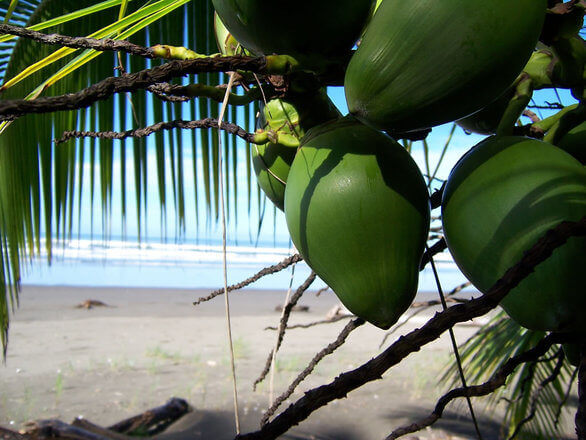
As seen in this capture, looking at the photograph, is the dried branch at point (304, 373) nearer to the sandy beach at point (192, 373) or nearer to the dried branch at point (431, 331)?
the dried branch at point (431, 331)

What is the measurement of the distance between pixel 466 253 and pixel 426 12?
20 cm

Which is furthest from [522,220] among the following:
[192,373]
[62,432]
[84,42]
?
[192,373]

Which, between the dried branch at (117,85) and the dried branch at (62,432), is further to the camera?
the dried branch at (62,432)

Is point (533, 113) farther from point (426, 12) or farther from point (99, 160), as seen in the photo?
point (99, 160)

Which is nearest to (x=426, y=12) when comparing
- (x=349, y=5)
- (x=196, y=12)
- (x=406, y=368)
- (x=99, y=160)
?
(x=349, y=5)

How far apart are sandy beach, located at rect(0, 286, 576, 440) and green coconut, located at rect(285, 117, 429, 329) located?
8.03 feet

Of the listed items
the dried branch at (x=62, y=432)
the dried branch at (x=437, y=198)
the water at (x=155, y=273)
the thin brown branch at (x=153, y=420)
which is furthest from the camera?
the water at (x=155, y=273)

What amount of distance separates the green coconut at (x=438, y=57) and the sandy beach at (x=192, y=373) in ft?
8.29

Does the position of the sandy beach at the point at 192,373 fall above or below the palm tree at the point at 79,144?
below

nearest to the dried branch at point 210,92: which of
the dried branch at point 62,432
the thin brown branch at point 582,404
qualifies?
the thin brown branch at point 582,404

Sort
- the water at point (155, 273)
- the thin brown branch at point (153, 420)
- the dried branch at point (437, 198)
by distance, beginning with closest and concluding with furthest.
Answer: the dried branch at point (437, 198) < the thin brown branch at point (153, 420) < the water at point (155, 273)

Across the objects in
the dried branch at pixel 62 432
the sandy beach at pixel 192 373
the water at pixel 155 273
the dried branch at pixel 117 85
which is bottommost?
the water at pixel 155 273

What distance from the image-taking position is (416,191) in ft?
1.63

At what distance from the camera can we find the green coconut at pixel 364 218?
479 mm
